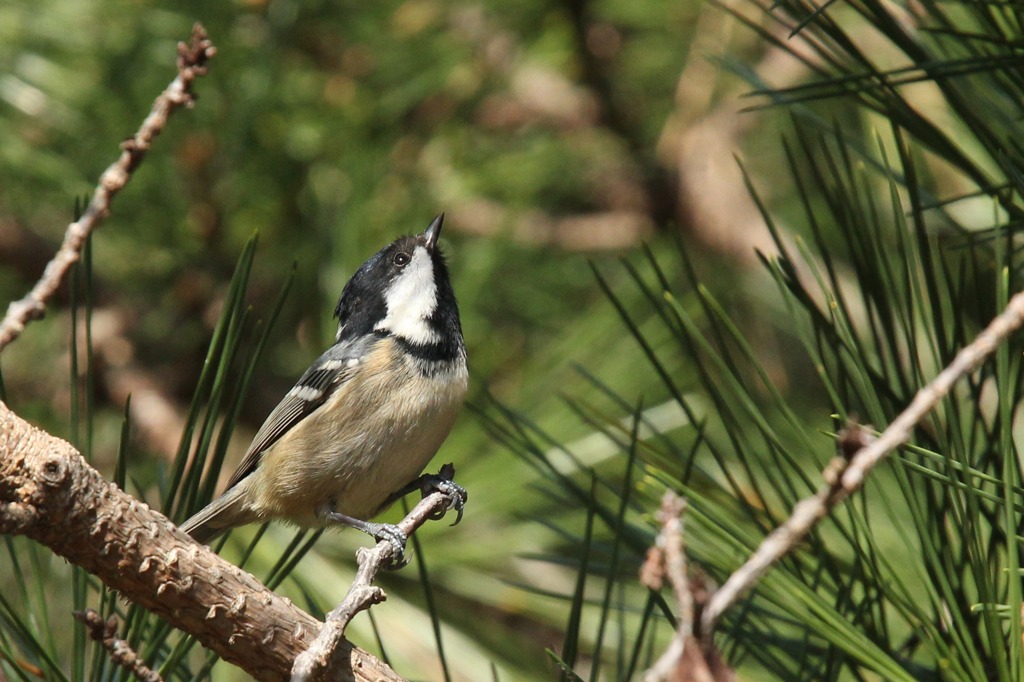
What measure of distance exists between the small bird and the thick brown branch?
81 centimetres

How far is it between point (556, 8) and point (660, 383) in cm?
103

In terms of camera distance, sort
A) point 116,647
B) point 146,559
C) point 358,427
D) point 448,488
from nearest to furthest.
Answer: point 116,647 < point 146,559 < point 448,488 < point 358,427

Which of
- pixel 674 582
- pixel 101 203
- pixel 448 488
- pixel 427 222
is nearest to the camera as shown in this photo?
pixel 674 582

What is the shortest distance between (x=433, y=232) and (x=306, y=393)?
1.58ft

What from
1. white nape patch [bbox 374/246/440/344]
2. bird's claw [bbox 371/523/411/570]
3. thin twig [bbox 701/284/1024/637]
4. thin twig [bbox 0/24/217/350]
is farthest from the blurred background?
thin twig [bbox 701/284/1024/637]

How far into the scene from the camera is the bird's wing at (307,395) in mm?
2309

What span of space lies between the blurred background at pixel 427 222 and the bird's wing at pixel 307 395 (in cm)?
9

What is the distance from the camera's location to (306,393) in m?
2.40

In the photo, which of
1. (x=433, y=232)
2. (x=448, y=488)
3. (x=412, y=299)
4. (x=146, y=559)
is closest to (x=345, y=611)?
(x=146, y=559)

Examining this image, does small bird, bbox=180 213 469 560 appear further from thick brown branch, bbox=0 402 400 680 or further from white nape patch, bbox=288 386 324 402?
thick brown branch, bbox=0 402 400 680

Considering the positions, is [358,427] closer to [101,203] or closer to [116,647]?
[101,203]

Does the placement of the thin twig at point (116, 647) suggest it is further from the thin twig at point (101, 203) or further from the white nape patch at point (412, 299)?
the white nape patch at point (412, 299)

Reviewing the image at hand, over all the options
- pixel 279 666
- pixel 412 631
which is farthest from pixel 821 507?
pixel 412 631

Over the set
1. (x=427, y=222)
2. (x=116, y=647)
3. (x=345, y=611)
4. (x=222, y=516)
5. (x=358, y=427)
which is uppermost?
(x=427, y=222)
